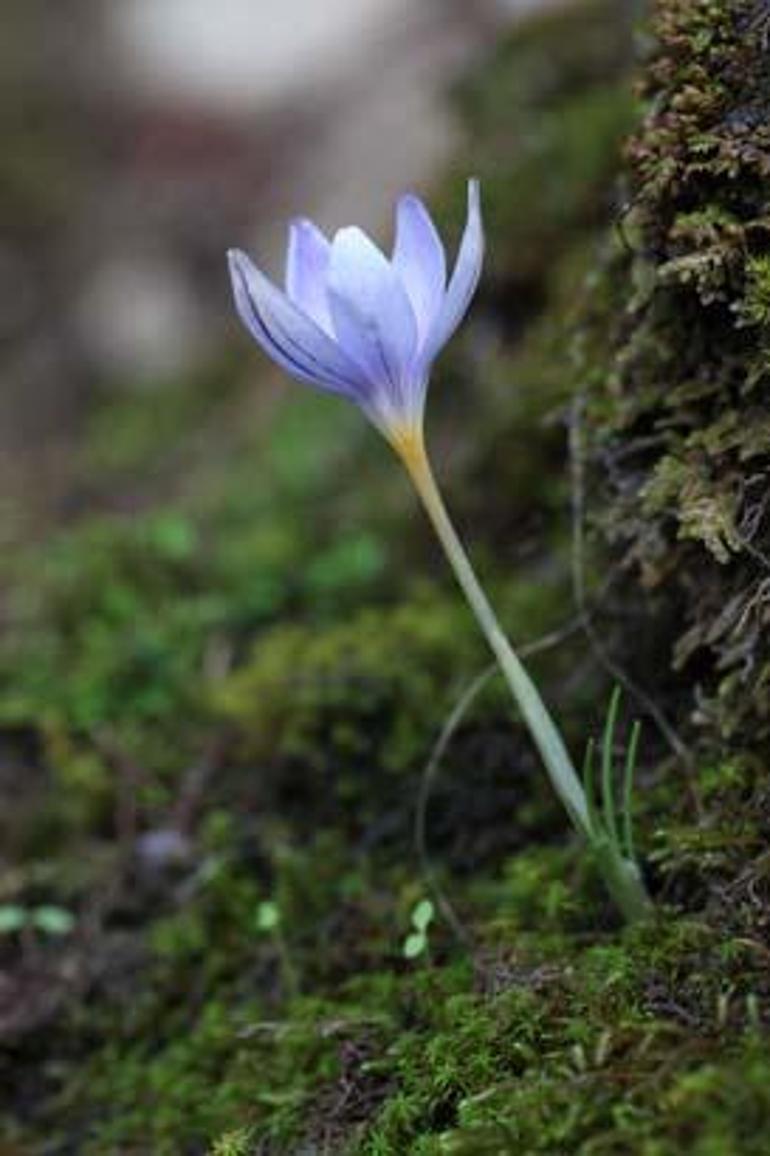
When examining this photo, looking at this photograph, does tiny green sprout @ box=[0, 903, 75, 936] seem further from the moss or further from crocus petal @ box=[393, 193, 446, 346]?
crocus petal @ box=[393, 193, 446, 346]

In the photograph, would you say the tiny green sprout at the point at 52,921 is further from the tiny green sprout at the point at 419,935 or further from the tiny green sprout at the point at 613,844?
the tiny green sprout at the point at 613,844

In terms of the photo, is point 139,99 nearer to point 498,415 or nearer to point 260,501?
point 260,501

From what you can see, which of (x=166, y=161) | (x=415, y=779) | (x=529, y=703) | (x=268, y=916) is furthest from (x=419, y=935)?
(x=166, y=161)

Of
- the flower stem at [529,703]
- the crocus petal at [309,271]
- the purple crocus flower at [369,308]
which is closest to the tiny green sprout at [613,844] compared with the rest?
the flower stem at [529,703]

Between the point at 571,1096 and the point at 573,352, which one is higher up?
the point at 573,352

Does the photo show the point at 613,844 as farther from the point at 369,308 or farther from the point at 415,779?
the point at 415,779

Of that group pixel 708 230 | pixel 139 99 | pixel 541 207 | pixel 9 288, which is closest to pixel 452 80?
pixel 541 207

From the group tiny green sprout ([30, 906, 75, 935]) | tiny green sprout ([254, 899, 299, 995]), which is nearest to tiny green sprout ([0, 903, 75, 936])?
tiny green sprout ([30, 906, 75, 935])
